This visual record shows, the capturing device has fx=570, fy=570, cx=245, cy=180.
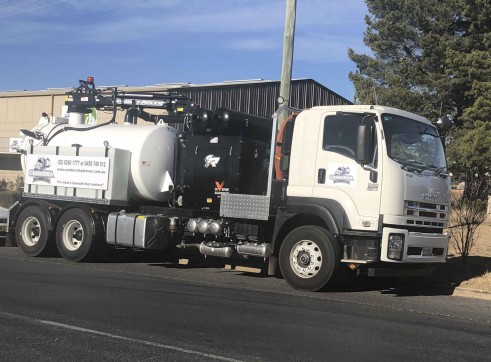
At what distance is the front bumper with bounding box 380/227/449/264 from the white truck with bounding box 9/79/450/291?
26 mm

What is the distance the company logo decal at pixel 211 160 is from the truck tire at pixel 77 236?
9.36 feet

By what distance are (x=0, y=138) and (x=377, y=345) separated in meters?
46.4

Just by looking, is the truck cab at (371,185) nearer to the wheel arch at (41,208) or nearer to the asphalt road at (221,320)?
the asphalt road at (221,320)

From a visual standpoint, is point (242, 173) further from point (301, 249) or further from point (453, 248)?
point (453, 248)

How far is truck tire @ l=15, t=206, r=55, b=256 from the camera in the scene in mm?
12805

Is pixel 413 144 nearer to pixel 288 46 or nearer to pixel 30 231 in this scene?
pixel 288 46

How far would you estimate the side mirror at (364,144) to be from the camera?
29.1ft

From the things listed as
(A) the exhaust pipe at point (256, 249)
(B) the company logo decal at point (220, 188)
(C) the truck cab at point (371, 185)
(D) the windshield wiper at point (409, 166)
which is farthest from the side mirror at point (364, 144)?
(B) the company logo decal at point (220, 188)

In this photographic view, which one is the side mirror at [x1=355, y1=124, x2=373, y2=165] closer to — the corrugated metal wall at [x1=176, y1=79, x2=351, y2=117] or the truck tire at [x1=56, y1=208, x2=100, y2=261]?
the truck tire at [x1=56, y1=208, x2=100, y2=261]

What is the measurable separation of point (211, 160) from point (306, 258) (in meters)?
3.09

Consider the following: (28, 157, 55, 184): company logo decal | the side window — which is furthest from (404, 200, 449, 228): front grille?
(28, 157, 55, 184): company logo decal

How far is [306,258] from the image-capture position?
31.1ft

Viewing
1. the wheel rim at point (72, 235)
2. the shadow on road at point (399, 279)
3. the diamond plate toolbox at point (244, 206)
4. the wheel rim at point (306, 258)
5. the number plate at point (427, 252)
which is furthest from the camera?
the wheel rim at point (72, 235)

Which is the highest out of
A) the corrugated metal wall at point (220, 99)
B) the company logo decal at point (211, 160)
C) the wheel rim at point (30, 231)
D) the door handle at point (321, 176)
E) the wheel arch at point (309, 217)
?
the corrugated metal wall at point (220, 99)
